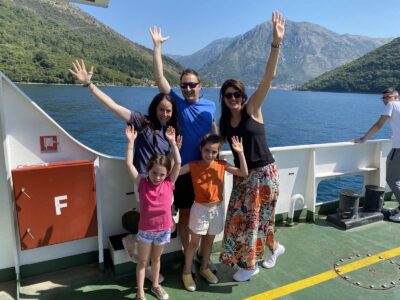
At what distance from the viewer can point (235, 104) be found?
2.49 meters

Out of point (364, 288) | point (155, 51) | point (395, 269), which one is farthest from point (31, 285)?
point (395, 269)

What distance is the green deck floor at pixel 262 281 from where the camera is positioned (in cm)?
257

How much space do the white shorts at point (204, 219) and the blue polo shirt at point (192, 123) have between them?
0.41 meters

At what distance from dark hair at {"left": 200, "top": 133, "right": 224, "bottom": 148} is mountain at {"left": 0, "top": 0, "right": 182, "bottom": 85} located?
7615 cm

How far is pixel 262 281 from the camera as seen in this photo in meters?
2.79

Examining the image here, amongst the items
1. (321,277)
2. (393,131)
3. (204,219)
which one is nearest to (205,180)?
(204,219)

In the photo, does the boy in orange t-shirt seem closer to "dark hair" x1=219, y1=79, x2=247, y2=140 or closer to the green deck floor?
"dark hair" x1=219, y1=79, x2=247, y2=140

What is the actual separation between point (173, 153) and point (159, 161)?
165 millimetres

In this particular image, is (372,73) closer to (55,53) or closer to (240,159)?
(55,53)

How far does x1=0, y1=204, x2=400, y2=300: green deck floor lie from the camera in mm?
2572

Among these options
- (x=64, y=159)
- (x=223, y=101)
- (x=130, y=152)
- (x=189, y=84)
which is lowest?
(x=64, y=159)

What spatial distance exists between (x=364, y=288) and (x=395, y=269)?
531mm

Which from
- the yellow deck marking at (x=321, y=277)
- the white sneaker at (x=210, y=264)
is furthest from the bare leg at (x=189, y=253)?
the yellow deck marking at (x=321, y=277)

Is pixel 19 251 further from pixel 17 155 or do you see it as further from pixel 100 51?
pixel 100 51
